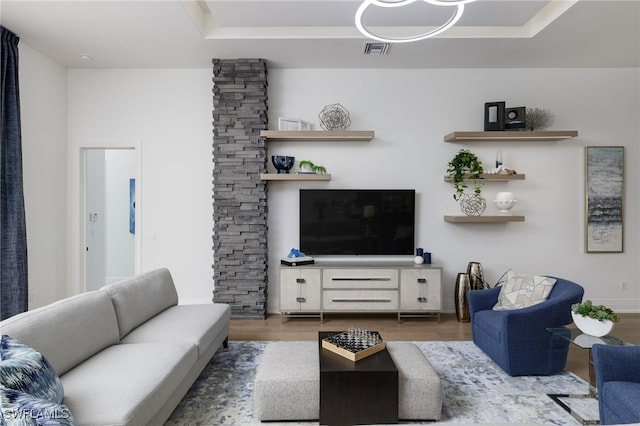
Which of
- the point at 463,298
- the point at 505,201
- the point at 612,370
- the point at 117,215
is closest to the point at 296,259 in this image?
the point at 463,298

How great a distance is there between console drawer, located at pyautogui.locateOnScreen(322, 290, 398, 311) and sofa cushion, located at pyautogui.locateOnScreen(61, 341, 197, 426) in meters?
2.03

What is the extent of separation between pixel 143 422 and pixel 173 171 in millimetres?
3451

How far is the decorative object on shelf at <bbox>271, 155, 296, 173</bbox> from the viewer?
440 cm

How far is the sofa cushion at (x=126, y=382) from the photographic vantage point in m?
1.61

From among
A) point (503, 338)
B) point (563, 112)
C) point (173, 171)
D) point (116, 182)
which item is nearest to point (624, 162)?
point (563, 112)

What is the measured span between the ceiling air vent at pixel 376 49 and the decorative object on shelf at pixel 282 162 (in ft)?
4.73

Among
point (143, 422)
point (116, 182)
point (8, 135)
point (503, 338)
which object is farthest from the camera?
point (116, 182)

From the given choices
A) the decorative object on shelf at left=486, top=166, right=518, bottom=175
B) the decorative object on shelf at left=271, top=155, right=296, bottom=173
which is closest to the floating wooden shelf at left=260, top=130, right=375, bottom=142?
the decorative object on shelf at left=271, top=155, right=296, bottom=173

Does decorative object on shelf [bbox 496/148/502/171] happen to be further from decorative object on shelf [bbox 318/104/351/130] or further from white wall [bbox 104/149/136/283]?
white wall [bbox 104/149/136/283]

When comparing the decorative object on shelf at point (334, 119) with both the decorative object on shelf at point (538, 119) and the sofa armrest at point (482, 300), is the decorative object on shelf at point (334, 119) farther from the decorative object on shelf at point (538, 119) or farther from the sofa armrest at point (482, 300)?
the sofa armrest at point (482, 300)

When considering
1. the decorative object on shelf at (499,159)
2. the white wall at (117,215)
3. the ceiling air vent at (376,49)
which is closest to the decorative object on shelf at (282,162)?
the ceiling air vent at (376,49)

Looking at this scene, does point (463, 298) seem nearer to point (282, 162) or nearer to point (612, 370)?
point (612, 370)

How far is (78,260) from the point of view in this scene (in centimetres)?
464

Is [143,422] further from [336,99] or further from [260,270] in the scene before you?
[336,99]
